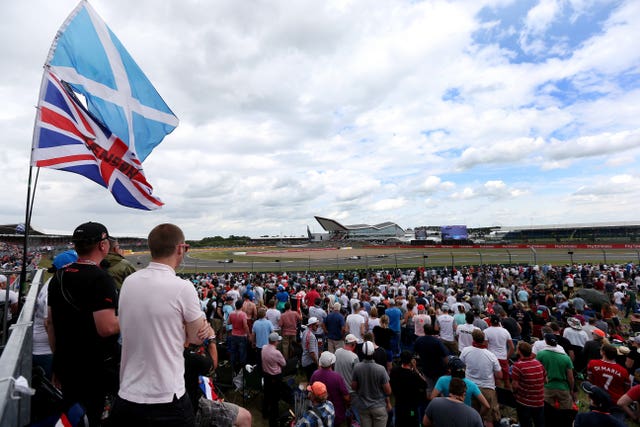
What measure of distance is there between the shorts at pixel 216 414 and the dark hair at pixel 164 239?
1641 millimetres

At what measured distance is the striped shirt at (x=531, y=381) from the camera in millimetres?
5238

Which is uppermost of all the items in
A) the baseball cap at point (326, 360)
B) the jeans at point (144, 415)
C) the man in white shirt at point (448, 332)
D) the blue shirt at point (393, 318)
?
the jeans at point (144, 415)

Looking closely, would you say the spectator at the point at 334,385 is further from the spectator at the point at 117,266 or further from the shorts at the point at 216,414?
the spectator at the point at 117,266

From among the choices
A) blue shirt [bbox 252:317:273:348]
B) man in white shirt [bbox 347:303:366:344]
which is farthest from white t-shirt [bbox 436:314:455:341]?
blue shirt [bbox 252:317:273:348]

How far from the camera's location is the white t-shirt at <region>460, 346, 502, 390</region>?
18.0 feet

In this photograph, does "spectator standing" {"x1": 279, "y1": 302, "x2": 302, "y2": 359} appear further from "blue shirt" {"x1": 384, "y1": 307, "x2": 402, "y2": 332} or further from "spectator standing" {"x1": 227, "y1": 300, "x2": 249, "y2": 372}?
"blue shirt" {"x1": 384, "y1": 307, "x2": 402, "y2": 332}

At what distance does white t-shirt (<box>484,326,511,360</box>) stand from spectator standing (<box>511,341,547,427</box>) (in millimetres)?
1368

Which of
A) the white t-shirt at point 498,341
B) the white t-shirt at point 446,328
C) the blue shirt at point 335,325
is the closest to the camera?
the white t-shirt at point 498,341

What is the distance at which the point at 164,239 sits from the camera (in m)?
2.19

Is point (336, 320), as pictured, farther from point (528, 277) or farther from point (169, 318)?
point (528, 277)

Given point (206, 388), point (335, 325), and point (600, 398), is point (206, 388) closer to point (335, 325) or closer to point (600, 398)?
point (600, 398)

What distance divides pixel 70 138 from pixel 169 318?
13.3 ft

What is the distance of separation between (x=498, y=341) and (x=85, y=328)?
22.8 ft

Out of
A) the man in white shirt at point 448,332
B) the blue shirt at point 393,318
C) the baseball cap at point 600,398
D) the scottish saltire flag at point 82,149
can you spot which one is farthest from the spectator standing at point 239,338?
the baseball cap at point 600,398
